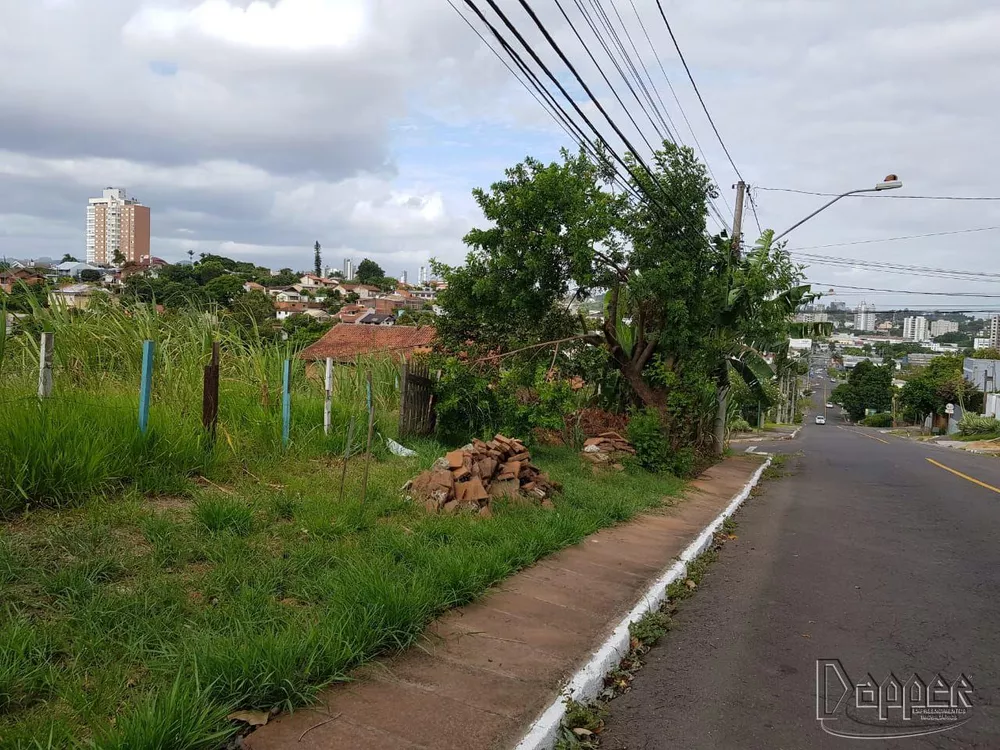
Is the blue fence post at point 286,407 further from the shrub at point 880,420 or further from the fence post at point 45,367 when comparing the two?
the shrub at point 880,420

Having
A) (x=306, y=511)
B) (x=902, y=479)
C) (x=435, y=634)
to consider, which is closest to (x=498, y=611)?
(x=435, y=634)

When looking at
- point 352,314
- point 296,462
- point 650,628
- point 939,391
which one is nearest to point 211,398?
point 296,462

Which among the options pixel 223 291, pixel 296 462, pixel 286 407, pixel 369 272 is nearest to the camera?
pixel 296 462

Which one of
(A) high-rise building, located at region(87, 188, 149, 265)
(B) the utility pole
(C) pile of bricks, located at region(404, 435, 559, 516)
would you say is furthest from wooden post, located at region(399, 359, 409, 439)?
(A) high-rise building, located at region(87, 188, 149, 265)

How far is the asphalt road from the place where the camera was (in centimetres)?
395

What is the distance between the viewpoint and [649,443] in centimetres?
1359

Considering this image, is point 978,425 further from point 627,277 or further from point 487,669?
point 487,669

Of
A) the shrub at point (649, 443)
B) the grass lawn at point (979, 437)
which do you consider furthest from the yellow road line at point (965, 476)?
the grass lawn at point (979, 437)

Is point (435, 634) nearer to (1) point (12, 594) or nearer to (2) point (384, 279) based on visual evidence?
(1) point (12, 594)

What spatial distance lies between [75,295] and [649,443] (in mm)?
9314

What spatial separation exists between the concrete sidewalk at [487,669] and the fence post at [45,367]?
152 inches

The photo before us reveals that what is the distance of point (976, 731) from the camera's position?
390cm

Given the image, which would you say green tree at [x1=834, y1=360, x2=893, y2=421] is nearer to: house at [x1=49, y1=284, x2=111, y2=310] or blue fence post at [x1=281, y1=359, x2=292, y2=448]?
blue fence post at [x1=281, y1=359, x2=292, y2=448]

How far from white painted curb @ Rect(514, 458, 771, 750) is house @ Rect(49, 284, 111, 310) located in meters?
6.05
